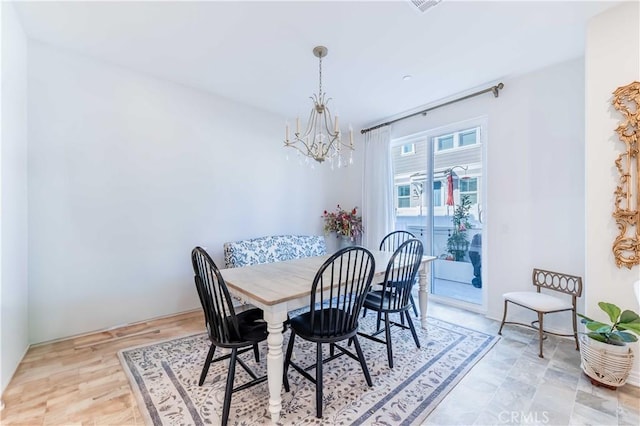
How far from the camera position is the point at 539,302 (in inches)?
95.2

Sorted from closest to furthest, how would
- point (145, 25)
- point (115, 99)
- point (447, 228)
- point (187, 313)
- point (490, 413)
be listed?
1. point (490, 413)
2. point (145, 25)
3. point (115, 99)
4. point (187, 313)
5. point (447, 228)

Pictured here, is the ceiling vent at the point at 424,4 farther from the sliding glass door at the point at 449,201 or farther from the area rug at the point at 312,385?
the area rug at the point at 312,385

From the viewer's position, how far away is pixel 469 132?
138 inches

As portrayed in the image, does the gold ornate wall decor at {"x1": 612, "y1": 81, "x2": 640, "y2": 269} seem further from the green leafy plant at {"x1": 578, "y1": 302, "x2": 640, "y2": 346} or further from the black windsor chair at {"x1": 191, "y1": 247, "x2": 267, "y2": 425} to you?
the black windsor chair at {"x1": 191, "y1": 247, "x2": 267, "y2": 425}

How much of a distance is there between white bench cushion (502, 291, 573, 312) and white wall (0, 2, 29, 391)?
13.1 ft

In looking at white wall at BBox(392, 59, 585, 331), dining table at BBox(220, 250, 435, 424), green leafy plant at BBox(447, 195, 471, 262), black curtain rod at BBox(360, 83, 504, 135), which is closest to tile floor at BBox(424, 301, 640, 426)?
white wall at BBox(392, 59, 585, 331)

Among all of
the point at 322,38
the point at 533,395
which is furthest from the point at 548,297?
the point at 322,38

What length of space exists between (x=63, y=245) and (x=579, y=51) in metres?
5.12

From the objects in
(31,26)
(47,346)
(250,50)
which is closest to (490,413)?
(250,50)

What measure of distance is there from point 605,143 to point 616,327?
1.30 metres

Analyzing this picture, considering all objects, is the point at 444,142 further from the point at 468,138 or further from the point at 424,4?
the point at 424,4

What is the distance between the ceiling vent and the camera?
1939 millimetres

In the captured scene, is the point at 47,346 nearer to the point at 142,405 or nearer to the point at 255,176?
the point at 142,405

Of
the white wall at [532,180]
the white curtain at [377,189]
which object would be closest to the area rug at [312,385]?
the white wall at [532,180]
